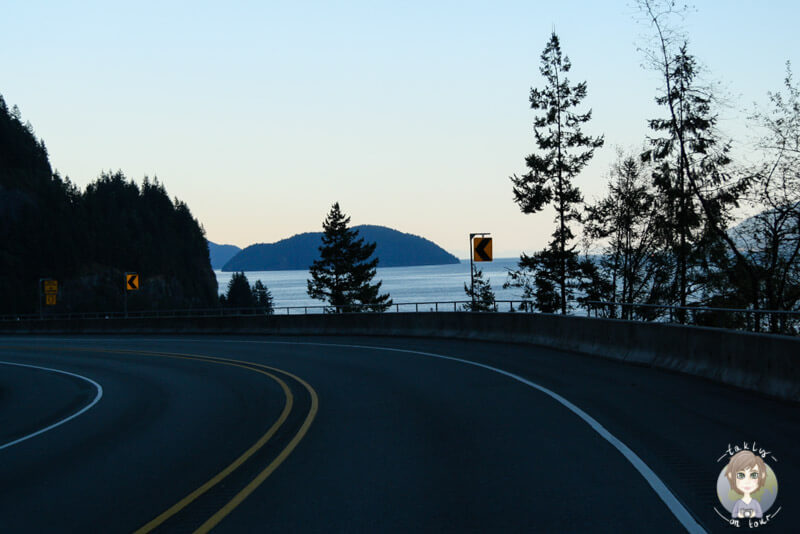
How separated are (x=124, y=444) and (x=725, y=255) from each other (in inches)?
1397

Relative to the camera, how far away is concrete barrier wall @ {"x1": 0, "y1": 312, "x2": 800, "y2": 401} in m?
13.1

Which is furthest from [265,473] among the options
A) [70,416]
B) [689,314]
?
[689,314]

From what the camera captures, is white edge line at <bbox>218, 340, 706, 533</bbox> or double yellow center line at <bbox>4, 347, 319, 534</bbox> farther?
double yellow center line at <bbox>4, 347, 319, 534</bbox>

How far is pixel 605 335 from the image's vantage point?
2066 centimetres

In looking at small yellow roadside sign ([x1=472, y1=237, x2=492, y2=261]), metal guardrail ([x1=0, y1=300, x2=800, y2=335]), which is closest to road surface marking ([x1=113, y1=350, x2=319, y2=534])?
metal guardrail ([x1=0, y1=300, x2=800, y2=335])

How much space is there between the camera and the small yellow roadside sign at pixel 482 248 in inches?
1213

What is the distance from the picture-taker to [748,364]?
13.8 metres

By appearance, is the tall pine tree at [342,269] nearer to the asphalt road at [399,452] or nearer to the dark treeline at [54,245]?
the dark treeline at [54,245]

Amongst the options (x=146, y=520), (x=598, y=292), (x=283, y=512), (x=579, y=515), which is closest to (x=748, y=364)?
(x=579, y=515)

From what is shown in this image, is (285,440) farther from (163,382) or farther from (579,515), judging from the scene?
(163,382)

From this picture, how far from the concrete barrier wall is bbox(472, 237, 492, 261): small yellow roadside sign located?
2.30 meters

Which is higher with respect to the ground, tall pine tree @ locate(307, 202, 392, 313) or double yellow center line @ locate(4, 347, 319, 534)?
tall pine tree @ locate(307, 202, 392, 313)

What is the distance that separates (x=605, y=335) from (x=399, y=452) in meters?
12.0

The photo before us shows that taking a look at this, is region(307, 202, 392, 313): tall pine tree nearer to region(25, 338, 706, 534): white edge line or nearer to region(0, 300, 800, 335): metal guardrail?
region(0, 300, 800, 335): metal guardrail
